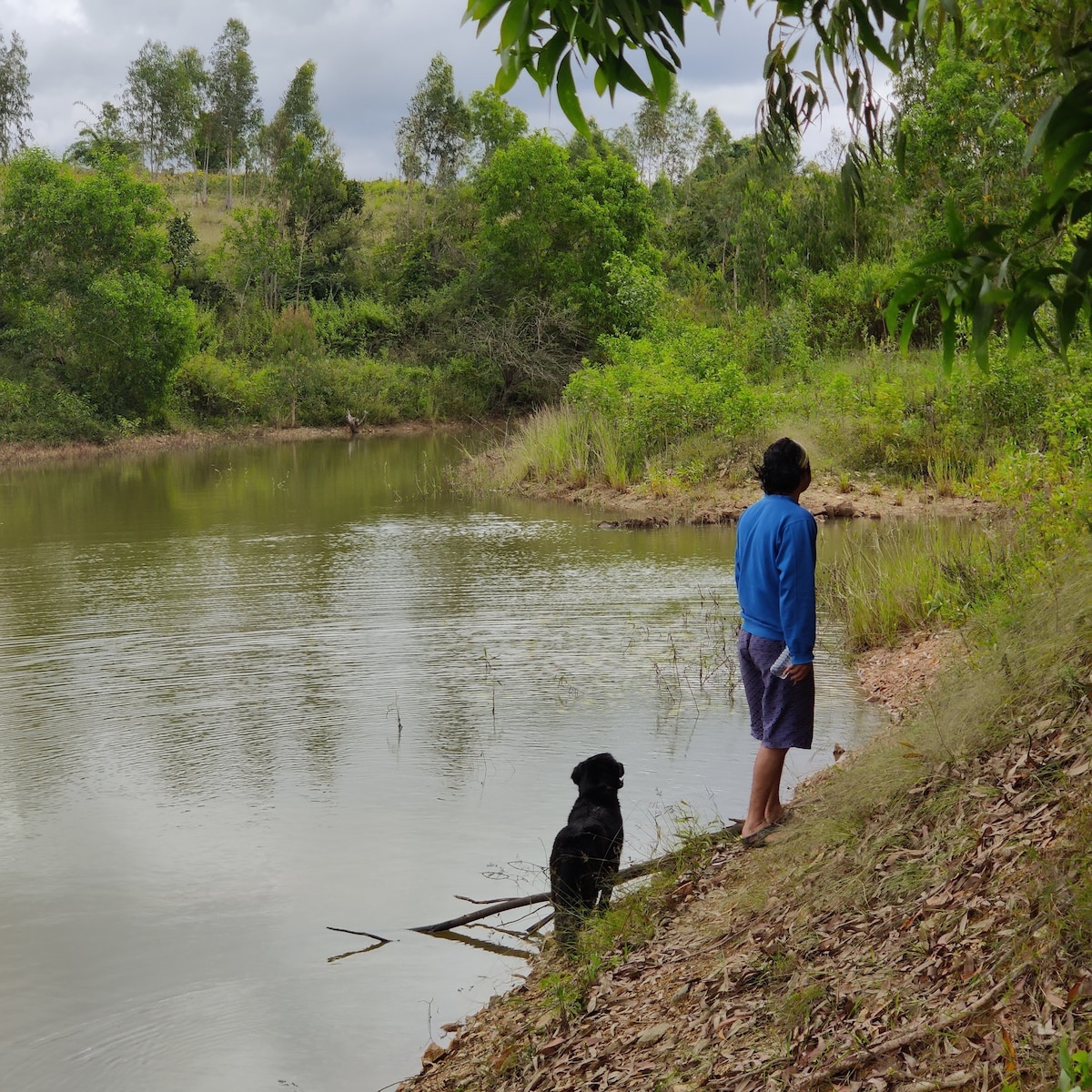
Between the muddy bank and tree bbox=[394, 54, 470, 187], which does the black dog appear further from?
tree bbox=[394, 54, 470, 187]

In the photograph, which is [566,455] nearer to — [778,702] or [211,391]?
[778,702]

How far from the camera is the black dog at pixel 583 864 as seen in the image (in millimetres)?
4805

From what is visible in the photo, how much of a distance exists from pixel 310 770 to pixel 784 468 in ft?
12.7

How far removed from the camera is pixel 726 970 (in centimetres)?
380

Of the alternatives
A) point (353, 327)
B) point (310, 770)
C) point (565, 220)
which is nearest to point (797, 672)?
point (310, 770)

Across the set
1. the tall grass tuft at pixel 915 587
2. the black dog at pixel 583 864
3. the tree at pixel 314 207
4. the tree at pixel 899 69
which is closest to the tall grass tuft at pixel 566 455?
the tall grass tuft at pixel 915 587

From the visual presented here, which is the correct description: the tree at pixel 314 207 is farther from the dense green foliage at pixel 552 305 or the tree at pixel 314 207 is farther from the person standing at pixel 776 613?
the person standing at pixel 776 613

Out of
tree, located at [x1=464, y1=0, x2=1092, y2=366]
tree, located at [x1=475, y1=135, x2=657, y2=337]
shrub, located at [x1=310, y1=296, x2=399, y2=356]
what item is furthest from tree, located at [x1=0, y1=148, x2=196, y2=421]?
tree, located at [x1=464, y1=0, x2=1092, y2=366]

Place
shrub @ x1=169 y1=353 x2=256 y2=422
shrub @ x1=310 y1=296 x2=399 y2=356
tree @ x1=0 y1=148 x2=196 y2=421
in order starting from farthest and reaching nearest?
shrub @ x1=310 y1=296 x2=399 y2=356, shrub @ x1=169 y1=353 x2=256 y2=422, tree @ x1=0 y1=148 x2=196 y2=421

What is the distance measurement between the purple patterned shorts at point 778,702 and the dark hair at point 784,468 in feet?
2.15

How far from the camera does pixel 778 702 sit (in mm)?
5160

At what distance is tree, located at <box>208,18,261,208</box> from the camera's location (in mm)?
73062

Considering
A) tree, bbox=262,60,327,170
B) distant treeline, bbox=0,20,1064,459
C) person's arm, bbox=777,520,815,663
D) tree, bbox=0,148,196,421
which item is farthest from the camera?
tree, bbox=262,60,327,170

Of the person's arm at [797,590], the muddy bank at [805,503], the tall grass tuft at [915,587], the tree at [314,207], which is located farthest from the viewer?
the tree at [314,207]
